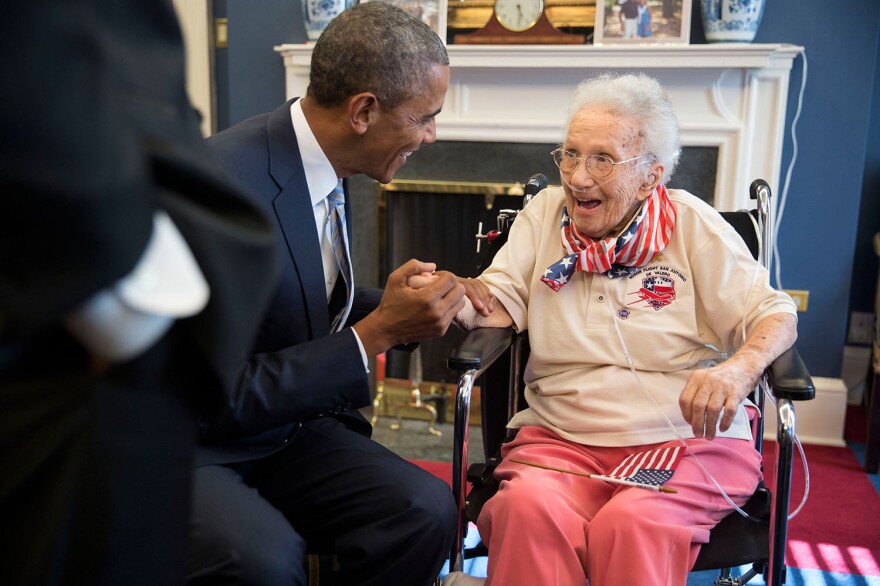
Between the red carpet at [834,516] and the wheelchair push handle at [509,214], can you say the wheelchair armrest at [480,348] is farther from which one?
the red carpet at [834,516]

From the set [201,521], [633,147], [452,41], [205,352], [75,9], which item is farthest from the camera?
[452,41]

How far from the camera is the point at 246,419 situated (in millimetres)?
1302

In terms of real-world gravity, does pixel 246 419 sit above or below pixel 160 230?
below

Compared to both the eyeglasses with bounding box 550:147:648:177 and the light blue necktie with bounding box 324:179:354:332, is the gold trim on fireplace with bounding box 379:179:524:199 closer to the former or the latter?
the eyeglasses with bounding box 550:147:648:177

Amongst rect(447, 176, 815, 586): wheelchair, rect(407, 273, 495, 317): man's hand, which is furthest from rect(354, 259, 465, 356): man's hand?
rect(407, 273, 495, 317): man's hand

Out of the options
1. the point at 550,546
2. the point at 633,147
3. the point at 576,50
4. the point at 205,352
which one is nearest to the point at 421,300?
the point at 550,546

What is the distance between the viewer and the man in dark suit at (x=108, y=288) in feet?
1.56

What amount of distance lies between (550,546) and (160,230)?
1.01 meters

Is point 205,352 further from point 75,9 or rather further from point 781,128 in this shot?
point 781,128

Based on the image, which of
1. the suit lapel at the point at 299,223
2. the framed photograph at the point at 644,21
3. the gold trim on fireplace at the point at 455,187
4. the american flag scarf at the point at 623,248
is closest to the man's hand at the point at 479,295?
the american flag scarf at the point at 623,248

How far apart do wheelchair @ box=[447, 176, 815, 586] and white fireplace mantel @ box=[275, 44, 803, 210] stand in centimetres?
113

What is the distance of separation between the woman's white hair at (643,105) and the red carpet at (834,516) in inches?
45.5

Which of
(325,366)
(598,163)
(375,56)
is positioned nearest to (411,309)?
(325,366)

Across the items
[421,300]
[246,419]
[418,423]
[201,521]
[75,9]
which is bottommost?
[418,423]
